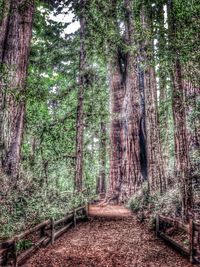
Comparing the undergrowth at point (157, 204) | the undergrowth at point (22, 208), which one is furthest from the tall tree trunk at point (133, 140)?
the undergrowth at point (22, 208)

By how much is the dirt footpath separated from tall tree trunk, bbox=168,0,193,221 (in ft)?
4.70

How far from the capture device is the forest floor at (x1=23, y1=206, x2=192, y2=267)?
6.21 metres

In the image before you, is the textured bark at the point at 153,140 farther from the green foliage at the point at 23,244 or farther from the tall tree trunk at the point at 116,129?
the green foliage at the point at 23,244

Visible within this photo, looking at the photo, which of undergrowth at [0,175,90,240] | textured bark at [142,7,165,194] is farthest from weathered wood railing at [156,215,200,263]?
textured bark at [142,7,165,194]

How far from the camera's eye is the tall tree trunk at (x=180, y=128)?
25.9ft

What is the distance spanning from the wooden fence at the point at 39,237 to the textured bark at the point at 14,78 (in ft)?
5.61

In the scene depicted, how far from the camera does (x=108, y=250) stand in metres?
7.29

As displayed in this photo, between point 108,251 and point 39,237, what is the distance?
73.5 inches

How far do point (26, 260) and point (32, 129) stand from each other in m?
6.78

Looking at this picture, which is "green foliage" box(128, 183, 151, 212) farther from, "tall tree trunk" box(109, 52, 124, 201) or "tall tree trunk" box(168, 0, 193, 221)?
"tall tree trunk" box(168, 0, 193, 221)

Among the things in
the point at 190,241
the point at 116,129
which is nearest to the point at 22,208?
the point at 190,241

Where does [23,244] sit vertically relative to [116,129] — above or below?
below

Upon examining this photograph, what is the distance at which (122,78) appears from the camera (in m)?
19.7

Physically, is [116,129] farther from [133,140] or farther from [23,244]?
[23,244]
